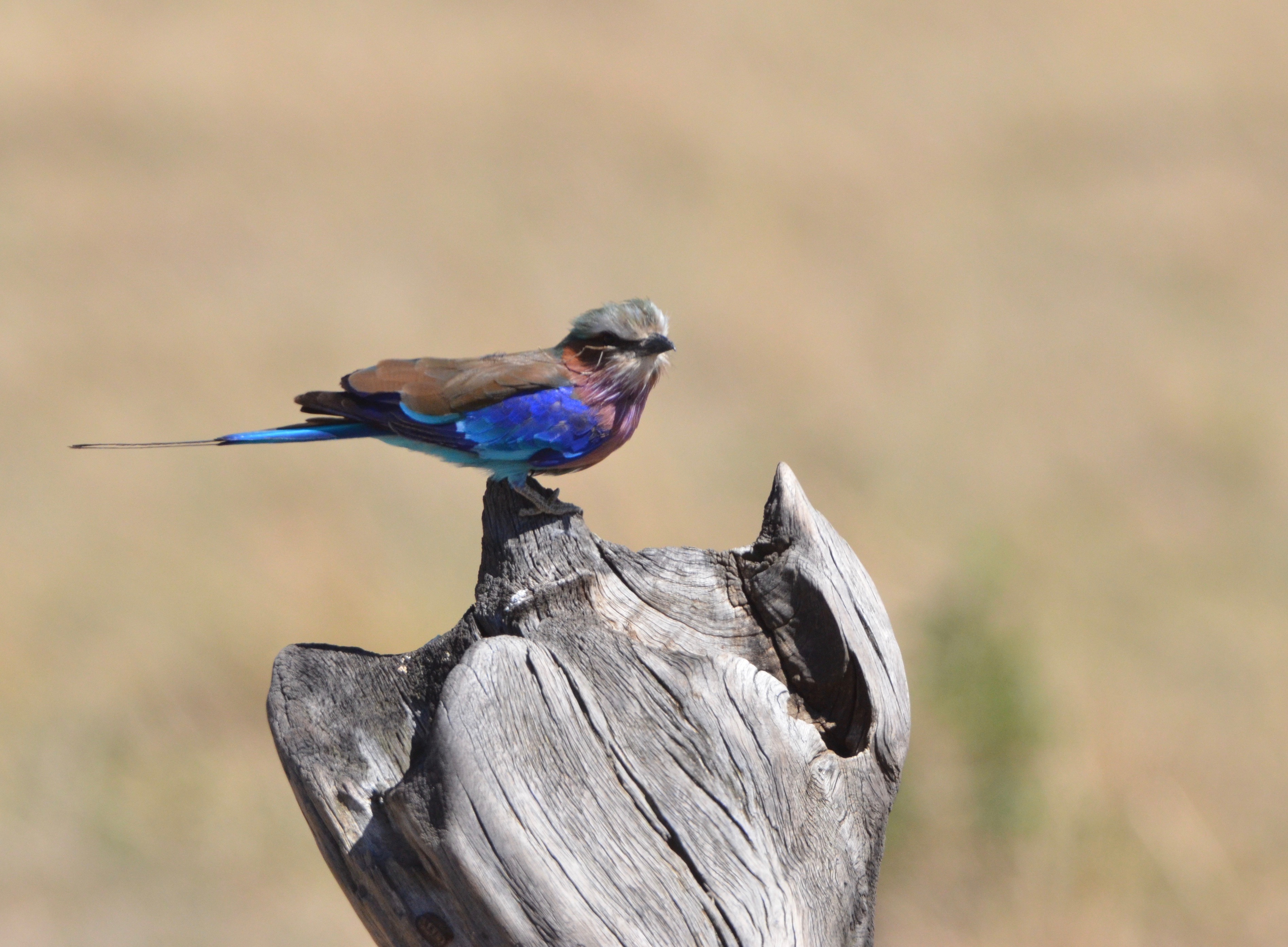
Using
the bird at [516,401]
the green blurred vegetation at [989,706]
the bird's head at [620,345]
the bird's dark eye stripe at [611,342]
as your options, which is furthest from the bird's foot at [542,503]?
the green blurred vegetation at [989,706]

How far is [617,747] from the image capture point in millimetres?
3051

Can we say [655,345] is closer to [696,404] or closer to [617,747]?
[617,747]

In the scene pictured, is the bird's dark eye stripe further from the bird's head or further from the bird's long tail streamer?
the bird's long tail streamer

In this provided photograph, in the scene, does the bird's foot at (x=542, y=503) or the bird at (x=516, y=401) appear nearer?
the bird's foot at (x=542, y=503)

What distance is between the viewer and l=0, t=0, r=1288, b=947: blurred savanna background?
797 centimetres

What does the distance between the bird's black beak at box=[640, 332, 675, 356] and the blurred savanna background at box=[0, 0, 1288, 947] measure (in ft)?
14.3

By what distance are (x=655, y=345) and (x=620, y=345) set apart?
4.4 inches

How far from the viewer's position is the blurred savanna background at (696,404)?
7973mm

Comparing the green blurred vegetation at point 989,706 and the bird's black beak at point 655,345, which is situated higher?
the bird's black beak at point 655,345

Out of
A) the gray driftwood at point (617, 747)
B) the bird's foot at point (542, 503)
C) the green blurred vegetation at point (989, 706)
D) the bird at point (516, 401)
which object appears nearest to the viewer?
the gray driftwood at point (617, 747)

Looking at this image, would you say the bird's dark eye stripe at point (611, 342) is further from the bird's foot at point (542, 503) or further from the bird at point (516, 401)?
the bird's foot at point (542, 503)

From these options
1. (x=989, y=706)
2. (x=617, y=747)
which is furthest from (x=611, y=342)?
(x=989, y=706)

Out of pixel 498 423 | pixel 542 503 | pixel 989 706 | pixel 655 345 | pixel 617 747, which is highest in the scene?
pixel 655 345

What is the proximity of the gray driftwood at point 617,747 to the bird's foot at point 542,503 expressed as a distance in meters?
0.05
